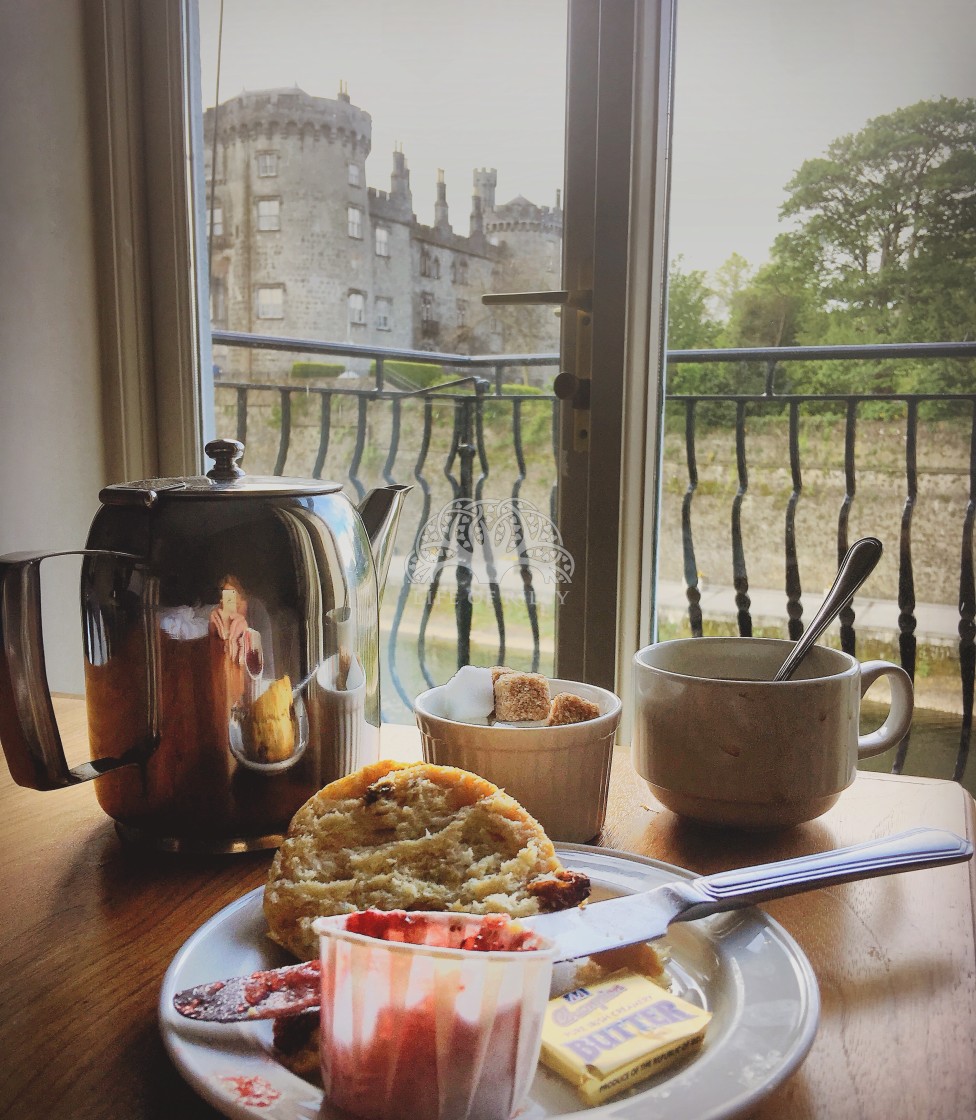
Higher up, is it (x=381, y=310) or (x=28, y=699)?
(x=381, y=310)

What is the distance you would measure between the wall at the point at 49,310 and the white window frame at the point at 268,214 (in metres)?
0.30

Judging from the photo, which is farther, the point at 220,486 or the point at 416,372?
the point at 416,372

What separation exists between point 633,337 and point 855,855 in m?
1.04

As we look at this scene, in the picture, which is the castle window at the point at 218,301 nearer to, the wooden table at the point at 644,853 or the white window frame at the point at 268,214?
the white window frame at the point at 268,214

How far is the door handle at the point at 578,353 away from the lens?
1.49 metres

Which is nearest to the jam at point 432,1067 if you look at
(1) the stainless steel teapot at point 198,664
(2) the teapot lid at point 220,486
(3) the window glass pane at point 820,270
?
(1) the stainless steel teapot at point 198,664

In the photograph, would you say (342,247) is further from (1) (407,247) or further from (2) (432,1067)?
(2) (432,1067)

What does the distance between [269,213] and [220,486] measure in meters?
1.19

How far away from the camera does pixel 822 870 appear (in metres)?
0.57

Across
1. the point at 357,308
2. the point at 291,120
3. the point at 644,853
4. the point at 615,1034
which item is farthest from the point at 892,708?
the point at 291,120

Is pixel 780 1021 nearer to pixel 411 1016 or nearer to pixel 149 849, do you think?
pixel 411 1016

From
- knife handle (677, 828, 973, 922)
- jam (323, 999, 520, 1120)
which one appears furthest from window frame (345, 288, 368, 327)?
jam (323, 999, 520, 1120)

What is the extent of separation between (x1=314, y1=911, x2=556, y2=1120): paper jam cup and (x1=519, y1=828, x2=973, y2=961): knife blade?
90 millimetres

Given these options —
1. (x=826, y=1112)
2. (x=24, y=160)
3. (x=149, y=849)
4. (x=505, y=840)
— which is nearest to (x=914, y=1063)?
(x=826, y=1112)
